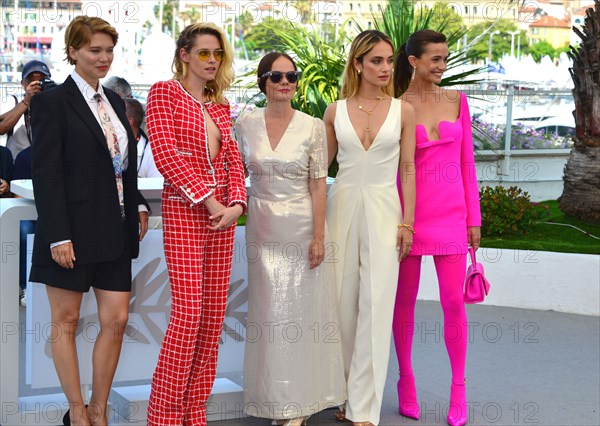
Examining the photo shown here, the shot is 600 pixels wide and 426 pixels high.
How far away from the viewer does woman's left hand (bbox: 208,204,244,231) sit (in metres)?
4.49

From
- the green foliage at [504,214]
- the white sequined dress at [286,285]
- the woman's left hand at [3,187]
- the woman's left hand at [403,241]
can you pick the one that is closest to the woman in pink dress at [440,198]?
the woman's left hand at [403,241]

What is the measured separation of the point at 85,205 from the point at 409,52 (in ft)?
6.35

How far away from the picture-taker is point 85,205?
14.2 feet

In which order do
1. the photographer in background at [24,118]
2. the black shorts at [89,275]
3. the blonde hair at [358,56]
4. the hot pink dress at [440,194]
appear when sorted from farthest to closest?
1. the photographer in background at [24,118]
2. the hot pink dress at [440,194]
3. the blonde hair at [358,56]
4. the black shorts at [89,275]

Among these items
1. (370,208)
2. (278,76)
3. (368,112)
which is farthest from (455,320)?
(278,76)

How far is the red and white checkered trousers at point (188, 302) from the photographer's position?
454cm

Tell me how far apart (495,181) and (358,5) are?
95.6 m

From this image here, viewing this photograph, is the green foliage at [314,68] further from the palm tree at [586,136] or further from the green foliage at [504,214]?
the palm tree at [586,136]

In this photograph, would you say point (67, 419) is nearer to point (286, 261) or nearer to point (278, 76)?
point (286, 261)

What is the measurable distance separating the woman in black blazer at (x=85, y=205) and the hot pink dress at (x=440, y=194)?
1474 mm

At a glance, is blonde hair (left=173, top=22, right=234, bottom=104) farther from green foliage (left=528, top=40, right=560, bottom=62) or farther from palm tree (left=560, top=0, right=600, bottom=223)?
green foliage (left=528, top=40, right=560, bottom=62)

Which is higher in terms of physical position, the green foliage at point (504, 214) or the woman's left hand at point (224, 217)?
the woman's left hand at point (224, 217)

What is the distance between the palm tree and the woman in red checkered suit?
19.3 feet

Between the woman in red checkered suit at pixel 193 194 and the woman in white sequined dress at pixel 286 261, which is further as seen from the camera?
the woman in white sequined dress at pixel 286 261
